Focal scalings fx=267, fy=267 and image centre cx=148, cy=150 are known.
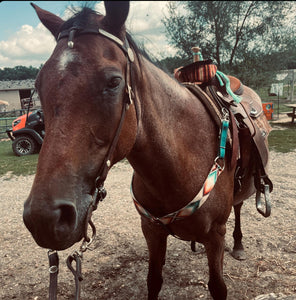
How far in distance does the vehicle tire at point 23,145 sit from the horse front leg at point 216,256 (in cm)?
913

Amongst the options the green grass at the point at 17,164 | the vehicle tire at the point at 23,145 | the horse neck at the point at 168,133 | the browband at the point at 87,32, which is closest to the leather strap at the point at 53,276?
the horse neck at the point at 168,133

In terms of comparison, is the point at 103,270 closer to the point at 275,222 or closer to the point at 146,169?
the point at 146,169

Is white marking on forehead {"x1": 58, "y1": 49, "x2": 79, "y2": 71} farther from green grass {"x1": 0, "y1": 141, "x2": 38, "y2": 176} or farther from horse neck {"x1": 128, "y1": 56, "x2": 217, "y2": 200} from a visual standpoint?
green grass {"x1": 0, "y1": 141, "x2": 38, "y2": 176}

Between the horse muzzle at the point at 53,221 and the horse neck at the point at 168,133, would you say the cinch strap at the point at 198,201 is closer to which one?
the horse neck at the point at 168,133

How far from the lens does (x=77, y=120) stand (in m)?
1.08

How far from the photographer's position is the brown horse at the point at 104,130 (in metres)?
1.05

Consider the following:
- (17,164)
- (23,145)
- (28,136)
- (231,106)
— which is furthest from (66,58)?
(23,145)

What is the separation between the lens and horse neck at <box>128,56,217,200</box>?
149 centimetres

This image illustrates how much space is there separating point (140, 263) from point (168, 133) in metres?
2.22

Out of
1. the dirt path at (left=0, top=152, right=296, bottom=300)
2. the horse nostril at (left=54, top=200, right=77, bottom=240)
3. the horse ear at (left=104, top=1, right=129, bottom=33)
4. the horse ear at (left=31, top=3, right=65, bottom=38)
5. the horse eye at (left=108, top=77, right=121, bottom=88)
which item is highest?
the horse ear at (left=31, top=3, right=65, bottom=38)

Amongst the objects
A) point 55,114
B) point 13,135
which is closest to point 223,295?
point 55,114

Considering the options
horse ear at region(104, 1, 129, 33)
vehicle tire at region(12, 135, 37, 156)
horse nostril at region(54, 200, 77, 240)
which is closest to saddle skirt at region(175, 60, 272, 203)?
horse ear at region(104, 1, 129, 33)

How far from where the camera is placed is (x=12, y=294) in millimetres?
2883

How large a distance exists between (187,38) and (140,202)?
26.5 feet
